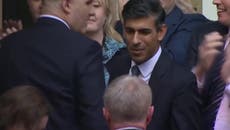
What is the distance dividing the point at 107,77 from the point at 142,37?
46 cm

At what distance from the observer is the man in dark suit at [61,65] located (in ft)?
15.1

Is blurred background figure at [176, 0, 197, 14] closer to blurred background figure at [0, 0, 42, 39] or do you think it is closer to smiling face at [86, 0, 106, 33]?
smiling face at [86, 0, 106, 33]

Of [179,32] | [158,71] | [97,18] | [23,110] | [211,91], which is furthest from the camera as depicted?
[179,32]

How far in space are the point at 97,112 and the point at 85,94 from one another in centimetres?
12

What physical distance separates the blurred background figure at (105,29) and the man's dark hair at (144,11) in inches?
19.5

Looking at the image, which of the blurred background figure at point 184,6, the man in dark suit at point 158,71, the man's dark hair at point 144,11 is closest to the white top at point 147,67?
the man in dark suit at point 158,71

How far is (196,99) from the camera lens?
16.7 ft

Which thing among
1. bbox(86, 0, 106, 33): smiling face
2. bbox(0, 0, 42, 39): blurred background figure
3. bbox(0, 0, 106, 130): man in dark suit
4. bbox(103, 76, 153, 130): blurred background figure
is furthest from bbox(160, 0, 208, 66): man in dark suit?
bbox(103, 76, 153, 130): blurred background figure

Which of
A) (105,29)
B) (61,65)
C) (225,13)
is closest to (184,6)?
(105,29)

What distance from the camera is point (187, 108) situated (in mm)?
4977

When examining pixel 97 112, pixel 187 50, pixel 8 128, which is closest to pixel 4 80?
pixel 97 112

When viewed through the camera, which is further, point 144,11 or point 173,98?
point 144,11

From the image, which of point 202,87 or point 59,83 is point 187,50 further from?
point 59,83

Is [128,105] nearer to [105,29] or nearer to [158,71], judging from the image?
[158,71]
